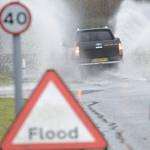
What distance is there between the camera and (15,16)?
10.5 m

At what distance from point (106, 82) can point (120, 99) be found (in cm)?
649

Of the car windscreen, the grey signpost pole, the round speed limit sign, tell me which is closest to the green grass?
the round speed limit sign

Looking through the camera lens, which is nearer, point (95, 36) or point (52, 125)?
point (52, 125)

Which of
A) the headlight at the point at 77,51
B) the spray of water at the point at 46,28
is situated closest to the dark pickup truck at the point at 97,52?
the headlight at the point at 77,51

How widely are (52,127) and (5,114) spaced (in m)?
8.28

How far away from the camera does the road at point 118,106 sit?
13633 mm

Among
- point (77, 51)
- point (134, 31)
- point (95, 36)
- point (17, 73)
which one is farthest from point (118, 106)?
point (134, 31)

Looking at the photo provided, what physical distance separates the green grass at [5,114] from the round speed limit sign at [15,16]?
2945mm

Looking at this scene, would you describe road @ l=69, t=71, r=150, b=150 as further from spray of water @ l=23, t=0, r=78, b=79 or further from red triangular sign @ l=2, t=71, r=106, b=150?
spray of water @ l=23, t=0, r=78, b=79

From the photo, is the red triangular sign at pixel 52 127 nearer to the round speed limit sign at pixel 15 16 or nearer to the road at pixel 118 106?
the round speed limit sign at pixel 15 16

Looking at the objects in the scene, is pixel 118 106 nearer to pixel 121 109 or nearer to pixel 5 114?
pixel 121 109

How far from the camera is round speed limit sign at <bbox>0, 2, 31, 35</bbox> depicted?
34.3 feet

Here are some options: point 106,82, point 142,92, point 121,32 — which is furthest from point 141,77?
point 121,32

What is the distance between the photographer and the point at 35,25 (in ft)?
148
